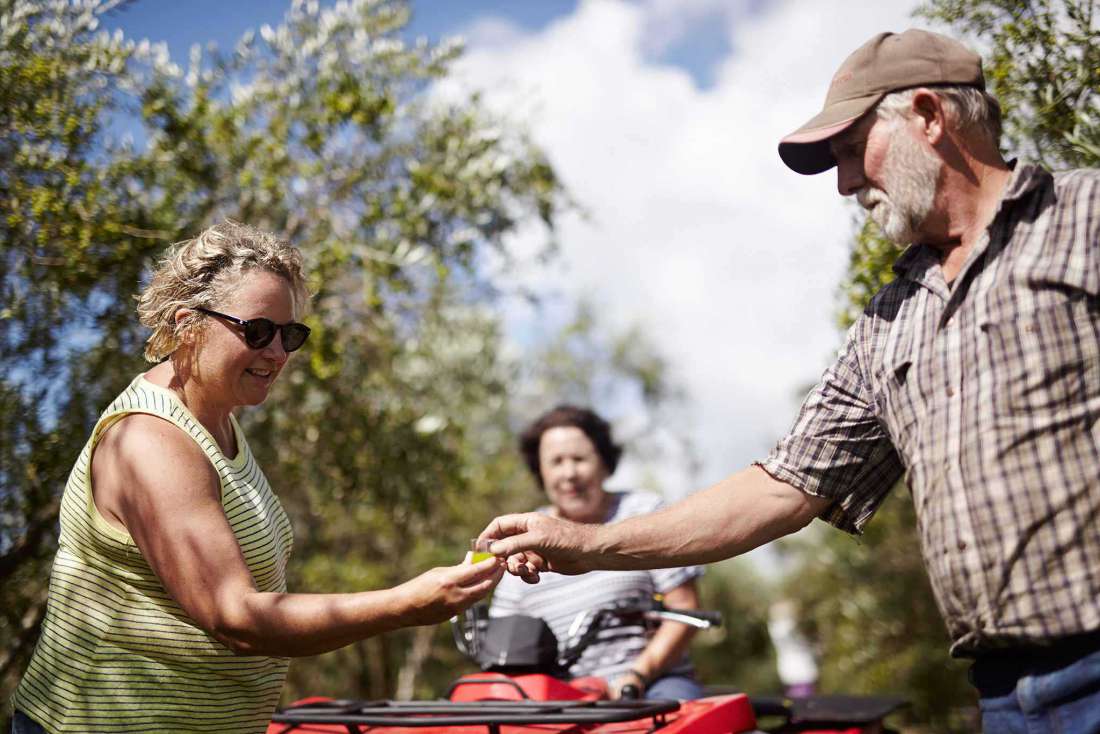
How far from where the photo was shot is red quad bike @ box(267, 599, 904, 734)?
2867 mm

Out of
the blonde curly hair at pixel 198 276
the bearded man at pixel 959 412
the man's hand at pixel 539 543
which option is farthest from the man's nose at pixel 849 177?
the blonde curly hair at pixel 198 276

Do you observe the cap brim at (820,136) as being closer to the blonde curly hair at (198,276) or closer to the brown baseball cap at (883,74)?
the brown baseball cap at (883,74)

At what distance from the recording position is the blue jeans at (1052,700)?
1.92 m

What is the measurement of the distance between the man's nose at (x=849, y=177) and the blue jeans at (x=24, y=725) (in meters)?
2.20

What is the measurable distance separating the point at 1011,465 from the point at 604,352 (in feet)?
60.5

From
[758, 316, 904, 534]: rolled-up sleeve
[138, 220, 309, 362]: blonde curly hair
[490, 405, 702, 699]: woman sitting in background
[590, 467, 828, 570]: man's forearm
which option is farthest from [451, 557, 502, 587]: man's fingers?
[490, 405, 702, 699]: woman sitting in background

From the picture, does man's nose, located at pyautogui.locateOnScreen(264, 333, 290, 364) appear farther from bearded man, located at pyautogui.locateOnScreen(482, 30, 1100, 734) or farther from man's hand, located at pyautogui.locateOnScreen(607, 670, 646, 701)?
man's hand, located at pyautogui.locateOnScreen(607, 670, 646, 701)

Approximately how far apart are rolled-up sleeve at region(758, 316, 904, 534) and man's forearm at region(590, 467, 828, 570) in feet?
0.15

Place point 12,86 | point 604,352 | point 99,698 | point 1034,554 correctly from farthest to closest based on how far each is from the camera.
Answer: point 604,352 < point 12,86 < point 99,698 < point 1034,554

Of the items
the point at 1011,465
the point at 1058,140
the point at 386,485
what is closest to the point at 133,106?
the point at 386,485

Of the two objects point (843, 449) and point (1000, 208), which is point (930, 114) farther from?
point (843, 449)

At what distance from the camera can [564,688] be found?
139 inches

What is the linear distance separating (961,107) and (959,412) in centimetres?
71

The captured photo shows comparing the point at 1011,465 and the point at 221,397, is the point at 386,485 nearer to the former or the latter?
the point at 221,397
